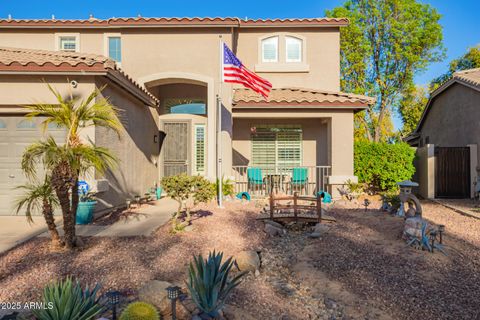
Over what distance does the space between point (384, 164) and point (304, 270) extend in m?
8.23

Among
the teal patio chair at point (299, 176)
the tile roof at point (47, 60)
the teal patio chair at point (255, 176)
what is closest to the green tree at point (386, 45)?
the teal patio chair at point (299, 176)

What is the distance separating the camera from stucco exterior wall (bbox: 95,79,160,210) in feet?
25.7

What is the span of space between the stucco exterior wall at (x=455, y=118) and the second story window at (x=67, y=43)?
1572cm

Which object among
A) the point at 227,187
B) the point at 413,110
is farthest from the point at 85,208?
the point at 413,110

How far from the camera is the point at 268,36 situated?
12.9 meters

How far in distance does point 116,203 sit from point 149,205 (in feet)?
4.00

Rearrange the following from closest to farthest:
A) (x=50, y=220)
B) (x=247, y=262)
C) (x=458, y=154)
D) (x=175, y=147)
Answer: (x=247, y=262)
(x=50, y=220)
(x=458, y=154)
(x=175, y=147)

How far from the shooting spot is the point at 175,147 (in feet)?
39.7

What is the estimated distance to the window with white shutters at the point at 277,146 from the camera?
12.6m

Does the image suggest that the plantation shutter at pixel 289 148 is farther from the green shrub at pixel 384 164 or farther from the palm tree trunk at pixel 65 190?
the palm tree trunk at pixel 65 190

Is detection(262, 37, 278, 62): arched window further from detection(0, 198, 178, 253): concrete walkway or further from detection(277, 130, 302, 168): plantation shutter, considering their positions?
detection(0, 198, 178, 253): concrete walkway

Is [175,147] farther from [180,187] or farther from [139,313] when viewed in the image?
[139,313]

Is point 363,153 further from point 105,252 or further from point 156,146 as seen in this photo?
point 105,252

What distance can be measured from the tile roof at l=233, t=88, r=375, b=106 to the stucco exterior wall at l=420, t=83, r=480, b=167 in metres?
4.55
